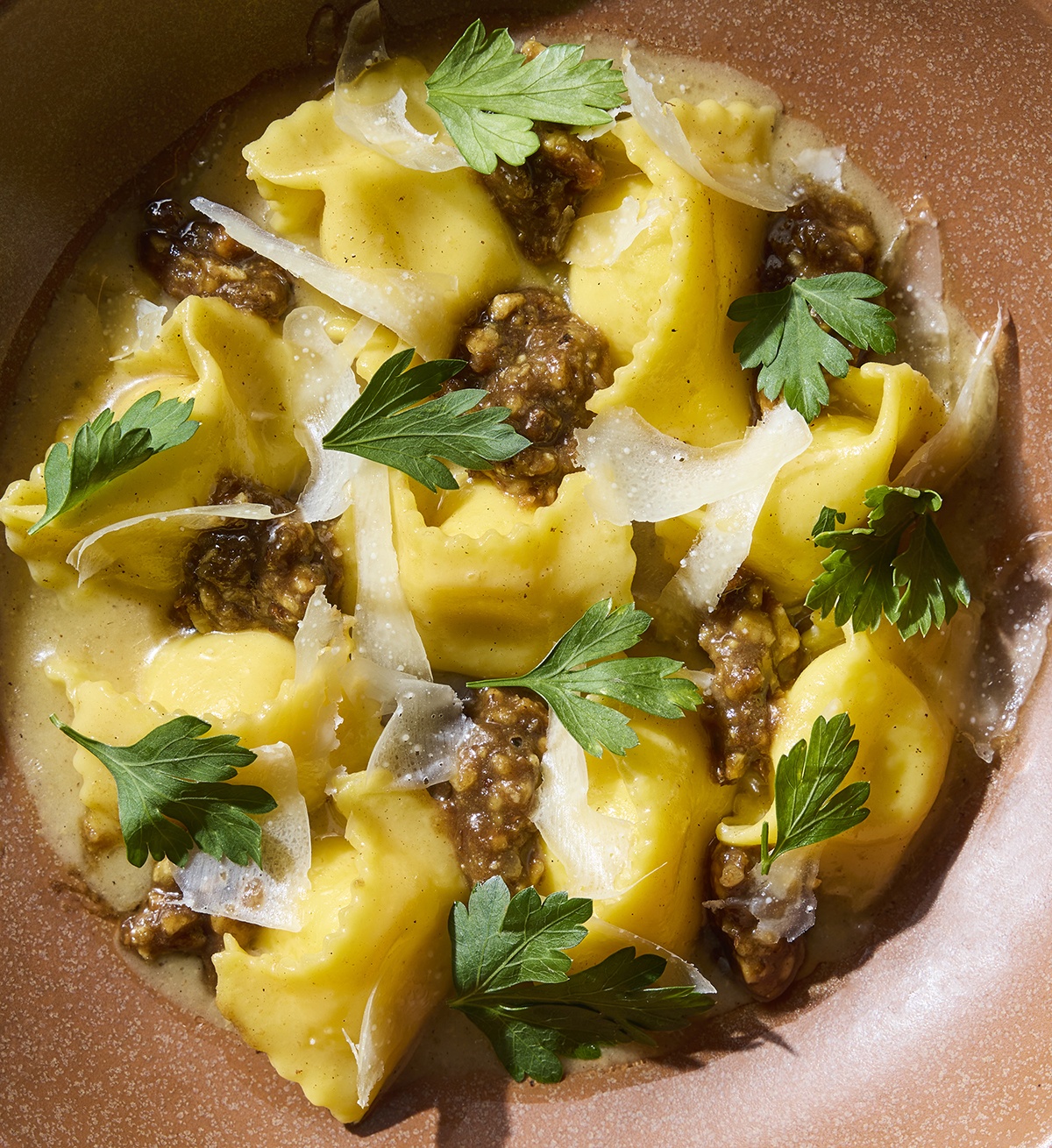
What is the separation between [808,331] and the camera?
297 cm

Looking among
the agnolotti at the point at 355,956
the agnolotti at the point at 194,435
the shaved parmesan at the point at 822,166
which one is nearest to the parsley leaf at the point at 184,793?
the agnolotti at the point at 355,956

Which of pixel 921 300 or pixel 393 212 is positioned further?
pixel 921 300

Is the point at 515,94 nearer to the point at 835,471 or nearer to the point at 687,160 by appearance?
the point at 687,160

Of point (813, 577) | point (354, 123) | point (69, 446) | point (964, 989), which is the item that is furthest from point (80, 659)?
point (964, 989)

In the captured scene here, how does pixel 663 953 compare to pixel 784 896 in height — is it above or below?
below

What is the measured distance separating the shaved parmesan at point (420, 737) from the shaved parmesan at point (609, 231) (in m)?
1.40

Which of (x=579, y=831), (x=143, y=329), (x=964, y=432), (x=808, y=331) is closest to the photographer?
(x=579, y=831)

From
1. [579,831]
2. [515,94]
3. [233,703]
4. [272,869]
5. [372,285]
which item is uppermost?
[515,94]

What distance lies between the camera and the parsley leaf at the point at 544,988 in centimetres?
281

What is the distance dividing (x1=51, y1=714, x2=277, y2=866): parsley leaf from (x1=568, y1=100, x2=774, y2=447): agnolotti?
4.82 ft

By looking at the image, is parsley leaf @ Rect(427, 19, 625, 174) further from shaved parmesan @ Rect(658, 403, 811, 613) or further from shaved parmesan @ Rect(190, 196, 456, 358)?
shaved parmesan @ Rect(658, 403, 811, 613)

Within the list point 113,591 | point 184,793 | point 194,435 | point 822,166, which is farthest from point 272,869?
point 822,166

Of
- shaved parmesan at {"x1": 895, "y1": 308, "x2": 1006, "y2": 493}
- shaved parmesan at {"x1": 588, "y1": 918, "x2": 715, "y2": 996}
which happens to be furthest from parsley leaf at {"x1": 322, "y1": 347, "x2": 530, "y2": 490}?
shaved parmesan at {"x1": 588, "y1": 918, "x2": 715, "y2": 996}

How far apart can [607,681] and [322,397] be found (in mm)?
1249
